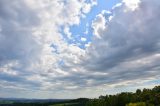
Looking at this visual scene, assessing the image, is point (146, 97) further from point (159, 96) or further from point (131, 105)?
point (131, 105)

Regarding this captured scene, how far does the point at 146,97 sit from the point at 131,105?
36.3 m

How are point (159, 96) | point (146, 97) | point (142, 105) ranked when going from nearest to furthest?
point (142, 105)
point (159, 96)
point (146, 97)

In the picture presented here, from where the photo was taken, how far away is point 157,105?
162 m

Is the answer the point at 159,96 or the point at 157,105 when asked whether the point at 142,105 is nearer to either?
the point at 157,105

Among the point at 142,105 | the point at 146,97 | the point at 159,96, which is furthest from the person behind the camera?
the point at 146,97

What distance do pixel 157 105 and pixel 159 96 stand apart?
14.3 metres

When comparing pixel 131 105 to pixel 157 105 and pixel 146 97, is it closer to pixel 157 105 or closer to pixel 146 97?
pixel 157 105

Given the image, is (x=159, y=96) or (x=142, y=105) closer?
(x=142, y=105)

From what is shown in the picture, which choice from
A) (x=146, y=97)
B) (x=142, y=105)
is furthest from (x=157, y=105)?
(x=146, y=97)

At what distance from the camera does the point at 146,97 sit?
194 metres

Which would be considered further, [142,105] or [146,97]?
[146,97]

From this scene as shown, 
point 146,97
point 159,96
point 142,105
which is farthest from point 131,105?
point 146,97

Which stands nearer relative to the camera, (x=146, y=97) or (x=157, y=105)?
(x=157, y=105)

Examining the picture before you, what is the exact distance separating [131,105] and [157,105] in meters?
16.2
